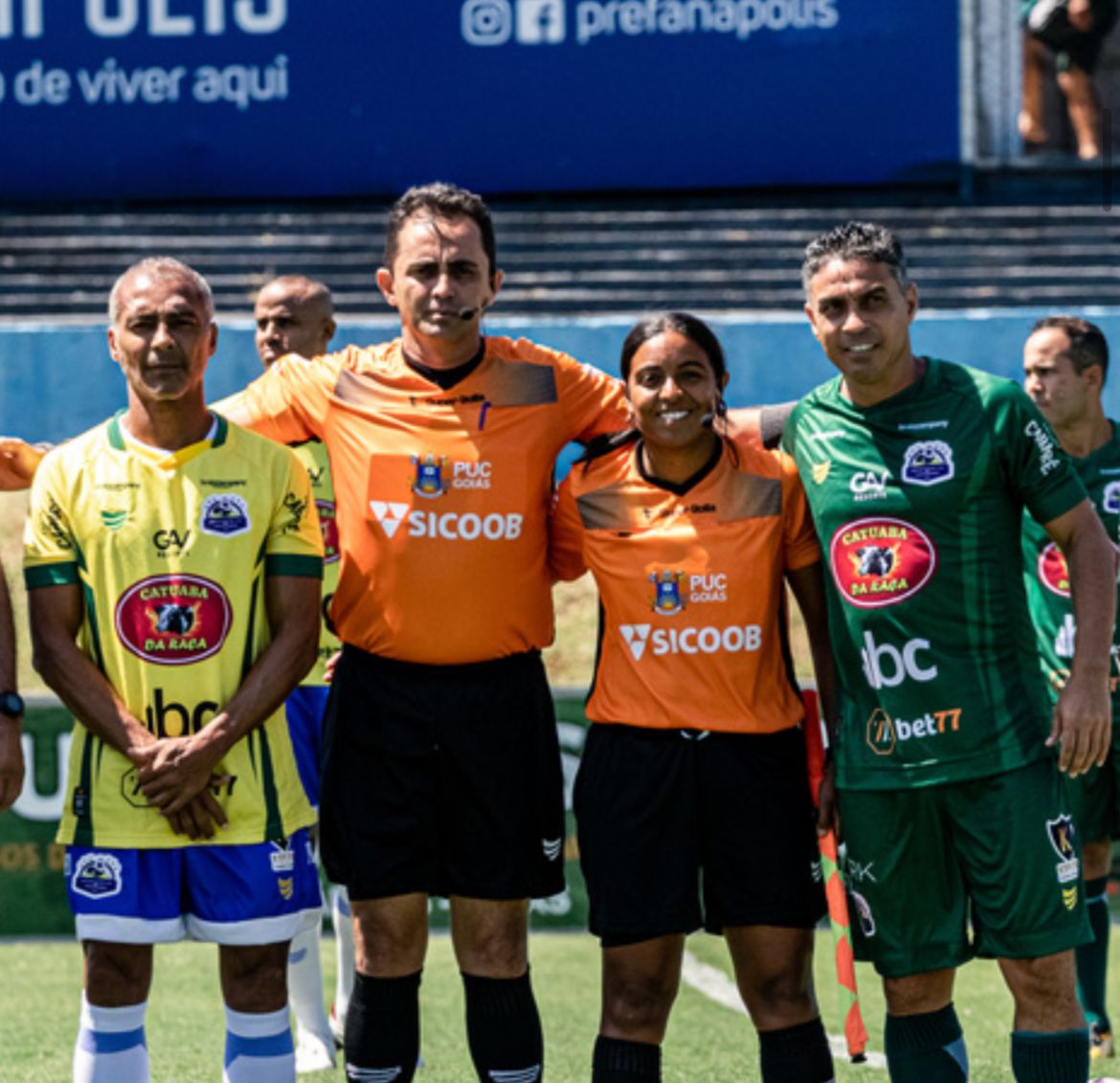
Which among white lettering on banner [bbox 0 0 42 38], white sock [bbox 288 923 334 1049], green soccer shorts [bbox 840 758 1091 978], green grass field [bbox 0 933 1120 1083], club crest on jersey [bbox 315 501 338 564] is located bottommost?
green grass field [bbox 0 933 1120 1083]

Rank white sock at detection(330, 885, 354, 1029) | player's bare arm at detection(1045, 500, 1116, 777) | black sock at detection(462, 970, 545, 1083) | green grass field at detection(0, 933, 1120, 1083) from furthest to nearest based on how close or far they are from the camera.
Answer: white sock at detection(330, 885, 354, 1029) → green grass field at detection(0, 933, 1120, 1083) → black sock at detection(462, 970, 545, 1083) → player's bare arm at detection(1045, 500, 1116, 777)

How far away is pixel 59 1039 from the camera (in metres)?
5.80

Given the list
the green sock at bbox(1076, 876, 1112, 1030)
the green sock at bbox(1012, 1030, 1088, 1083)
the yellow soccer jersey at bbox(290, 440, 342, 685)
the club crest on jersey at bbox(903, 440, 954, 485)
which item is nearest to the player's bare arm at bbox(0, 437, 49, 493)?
the yellow soccer jersey at bbox(290, 440, 342, 685)

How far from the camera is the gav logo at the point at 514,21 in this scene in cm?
1243

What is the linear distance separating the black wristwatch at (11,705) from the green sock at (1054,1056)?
2160 mm

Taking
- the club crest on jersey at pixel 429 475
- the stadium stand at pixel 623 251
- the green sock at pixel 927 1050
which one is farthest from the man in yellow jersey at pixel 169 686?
the stadium stand at pixel 623 251

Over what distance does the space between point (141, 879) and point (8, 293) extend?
8543 mm

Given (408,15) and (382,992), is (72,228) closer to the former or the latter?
(408,15)

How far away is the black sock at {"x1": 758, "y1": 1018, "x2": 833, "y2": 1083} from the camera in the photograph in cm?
409

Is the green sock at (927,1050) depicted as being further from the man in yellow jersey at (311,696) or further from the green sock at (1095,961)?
the man in yellow jersey at (311,696)

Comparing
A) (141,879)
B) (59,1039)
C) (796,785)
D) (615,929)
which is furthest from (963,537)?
(59,1039)

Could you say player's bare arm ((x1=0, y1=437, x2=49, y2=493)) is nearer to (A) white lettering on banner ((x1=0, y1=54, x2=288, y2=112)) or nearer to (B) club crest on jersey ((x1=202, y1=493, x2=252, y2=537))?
(B) club crest on jersey ((x1=202, y1=493, x2=252, y2=537))

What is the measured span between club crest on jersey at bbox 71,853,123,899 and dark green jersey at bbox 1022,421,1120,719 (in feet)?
9.47

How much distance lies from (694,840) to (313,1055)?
1.89 meters
